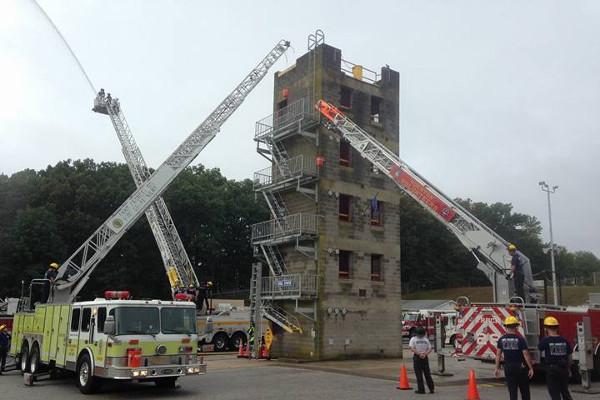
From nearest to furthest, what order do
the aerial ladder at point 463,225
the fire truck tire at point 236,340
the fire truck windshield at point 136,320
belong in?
the fire truck windshield at point 136,320, the aerial ladder at point 463,225, the fire truck tire at point 236,340

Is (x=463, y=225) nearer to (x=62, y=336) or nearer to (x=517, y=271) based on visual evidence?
(x=517, y=271)

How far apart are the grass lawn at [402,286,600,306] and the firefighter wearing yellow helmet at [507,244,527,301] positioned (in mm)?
48105

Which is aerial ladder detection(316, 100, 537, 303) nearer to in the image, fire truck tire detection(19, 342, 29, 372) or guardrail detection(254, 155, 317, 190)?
guardrail detection(254, 155, 317, 190)

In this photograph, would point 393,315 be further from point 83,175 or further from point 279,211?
point 83,175

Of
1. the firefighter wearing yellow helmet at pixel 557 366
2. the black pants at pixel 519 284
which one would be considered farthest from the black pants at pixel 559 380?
the black pants at pixel 519 284

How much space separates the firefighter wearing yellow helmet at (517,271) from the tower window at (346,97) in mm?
14407

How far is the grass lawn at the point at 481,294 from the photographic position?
67312 millimetres

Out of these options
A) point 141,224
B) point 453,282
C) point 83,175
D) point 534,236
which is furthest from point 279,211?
point 534,236

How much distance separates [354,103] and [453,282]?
63889 mm

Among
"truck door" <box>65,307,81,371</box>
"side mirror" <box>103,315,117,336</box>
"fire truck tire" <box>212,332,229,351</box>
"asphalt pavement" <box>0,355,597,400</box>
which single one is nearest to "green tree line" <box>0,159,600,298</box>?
"fire truck tire" <box>212,332,229,351</box>

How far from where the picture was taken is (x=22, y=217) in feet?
160

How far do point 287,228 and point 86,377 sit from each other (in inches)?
572

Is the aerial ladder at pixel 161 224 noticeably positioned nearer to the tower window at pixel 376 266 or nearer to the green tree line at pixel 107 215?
the green tree line at pixel 107 215

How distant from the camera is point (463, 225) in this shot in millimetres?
19797
